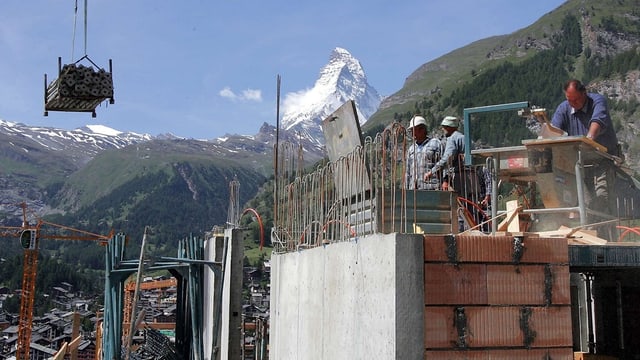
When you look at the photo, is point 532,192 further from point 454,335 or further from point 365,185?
point 454,335

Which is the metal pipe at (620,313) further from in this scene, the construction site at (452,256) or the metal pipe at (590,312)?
the metal pipe at (590,312)

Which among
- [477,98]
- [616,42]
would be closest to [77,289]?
[477,98]

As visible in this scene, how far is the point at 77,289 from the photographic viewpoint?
180000 mm

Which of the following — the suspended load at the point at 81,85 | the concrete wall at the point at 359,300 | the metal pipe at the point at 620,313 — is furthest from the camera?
the suspended load at the point at 81,85

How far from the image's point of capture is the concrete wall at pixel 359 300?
6.42 meters

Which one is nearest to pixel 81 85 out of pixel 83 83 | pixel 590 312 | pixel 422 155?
pixel 83 83

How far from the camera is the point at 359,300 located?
23.9ft

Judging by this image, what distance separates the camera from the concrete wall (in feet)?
21.1

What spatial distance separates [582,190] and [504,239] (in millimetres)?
1704

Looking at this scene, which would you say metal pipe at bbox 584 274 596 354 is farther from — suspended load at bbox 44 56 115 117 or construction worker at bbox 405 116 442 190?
suspended load at bbox 44 56 115 117

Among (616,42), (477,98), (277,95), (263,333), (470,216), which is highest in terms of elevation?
(616,42)

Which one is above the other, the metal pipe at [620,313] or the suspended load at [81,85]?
the suspended load at [81,85]

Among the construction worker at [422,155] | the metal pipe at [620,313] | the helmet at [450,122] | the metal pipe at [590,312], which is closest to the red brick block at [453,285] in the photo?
the construction worker at [422,155]

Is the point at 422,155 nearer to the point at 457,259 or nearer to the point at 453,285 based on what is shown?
the point at 457,259
